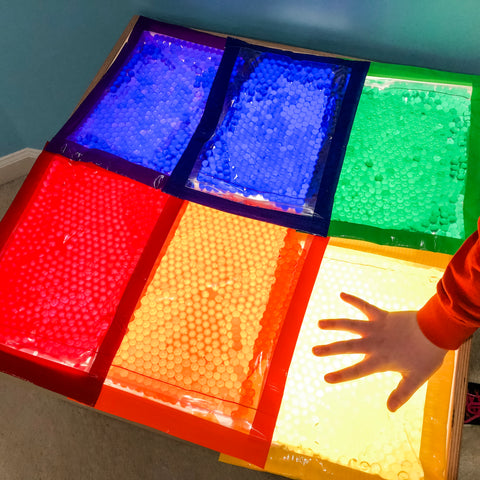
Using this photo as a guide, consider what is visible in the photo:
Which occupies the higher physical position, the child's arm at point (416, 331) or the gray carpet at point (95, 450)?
the child's arm at point (416, 331)

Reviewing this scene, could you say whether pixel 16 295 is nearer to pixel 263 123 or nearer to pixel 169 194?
pixel 169 194

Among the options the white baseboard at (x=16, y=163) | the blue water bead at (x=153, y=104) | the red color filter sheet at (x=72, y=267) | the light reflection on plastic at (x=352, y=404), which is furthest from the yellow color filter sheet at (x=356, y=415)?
the white baseboard at (x=16, y=163)

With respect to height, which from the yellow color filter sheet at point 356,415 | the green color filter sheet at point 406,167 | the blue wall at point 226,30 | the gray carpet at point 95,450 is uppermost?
the blue wall at point 226,30

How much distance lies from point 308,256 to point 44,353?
22.3 inches

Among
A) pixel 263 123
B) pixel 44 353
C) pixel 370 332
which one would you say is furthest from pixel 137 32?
pixel 370 332

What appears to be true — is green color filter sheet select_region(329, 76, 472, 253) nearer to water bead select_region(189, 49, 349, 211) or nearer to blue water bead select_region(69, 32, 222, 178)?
water bead select_region(189, 49, 349, 211)

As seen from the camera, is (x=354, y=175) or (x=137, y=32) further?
(x=137, y=32)

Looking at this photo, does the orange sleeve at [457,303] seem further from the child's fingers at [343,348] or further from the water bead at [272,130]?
the water bead at [272,130]

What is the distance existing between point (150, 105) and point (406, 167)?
65cm

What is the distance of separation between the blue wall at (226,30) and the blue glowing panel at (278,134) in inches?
3.7

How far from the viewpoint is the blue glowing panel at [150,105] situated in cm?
102

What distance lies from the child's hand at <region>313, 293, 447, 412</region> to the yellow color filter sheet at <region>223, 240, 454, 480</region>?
1cm

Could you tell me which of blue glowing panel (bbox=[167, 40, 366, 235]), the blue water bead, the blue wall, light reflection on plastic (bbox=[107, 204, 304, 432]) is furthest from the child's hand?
the blue wall

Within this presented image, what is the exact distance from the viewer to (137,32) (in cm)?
119
